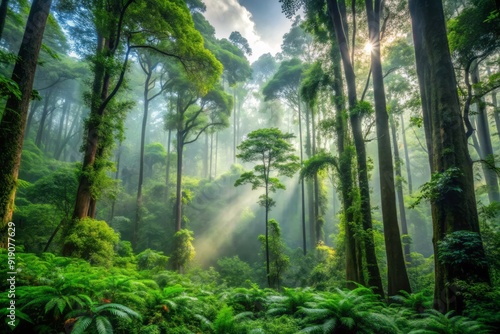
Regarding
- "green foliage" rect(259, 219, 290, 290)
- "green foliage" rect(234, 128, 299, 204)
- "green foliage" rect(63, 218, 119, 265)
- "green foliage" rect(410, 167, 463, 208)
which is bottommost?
"green foliage" rect(259, 219, 290, 290)

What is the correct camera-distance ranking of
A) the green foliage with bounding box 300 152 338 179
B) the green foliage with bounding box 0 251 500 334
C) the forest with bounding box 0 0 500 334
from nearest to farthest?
the green foliage with bounding box 0 251 500 334
the forest with bounding box 0 0 500 334
the green foliage with bounding box 300 152 338 179

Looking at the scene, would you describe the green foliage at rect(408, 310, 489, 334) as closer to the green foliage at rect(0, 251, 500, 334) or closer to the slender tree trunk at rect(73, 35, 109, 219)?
the green foliage at rect(0, 251, 500, 334)

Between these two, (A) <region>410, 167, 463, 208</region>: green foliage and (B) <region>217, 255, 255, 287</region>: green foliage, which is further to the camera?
(B) <region>217, 255, 255, 287</region>: green foliage

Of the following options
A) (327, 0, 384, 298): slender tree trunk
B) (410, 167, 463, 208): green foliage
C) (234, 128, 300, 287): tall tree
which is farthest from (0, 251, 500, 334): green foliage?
(234, 128, 300, 287): tall tree

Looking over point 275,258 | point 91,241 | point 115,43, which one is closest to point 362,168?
point 275,258

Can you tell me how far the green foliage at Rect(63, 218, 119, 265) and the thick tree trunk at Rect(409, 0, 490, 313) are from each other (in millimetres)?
9386

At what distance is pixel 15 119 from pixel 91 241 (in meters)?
4.16

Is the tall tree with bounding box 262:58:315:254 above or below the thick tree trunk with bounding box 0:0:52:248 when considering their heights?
above

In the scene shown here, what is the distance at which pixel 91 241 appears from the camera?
7449 mm

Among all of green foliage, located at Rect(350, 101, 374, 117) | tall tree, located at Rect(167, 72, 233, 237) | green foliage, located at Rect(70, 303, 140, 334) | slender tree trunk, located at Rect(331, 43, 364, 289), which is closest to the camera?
green foliage, located at Rect(70, 303, 140, 334)

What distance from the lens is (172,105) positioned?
63.7ft

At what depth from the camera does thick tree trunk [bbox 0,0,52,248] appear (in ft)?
18.2

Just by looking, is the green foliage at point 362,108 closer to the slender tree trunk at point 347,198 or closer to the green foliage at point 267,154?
the slender tree trunk at point 347,198

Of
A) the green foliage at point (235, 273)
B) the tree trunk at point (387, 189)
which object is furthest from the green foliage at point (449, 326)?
the green foliage at point (235, 273)
